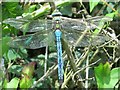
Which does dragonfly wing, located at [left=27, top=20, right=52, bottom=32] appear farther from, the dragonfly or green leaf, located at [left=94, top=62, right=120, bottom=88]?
green leaf, located at [left=94, top=62, right=120, bottom=88]

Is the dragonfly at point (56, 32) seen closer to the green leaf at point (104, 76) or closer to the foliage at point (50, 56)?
the foliage at point (50, 56)

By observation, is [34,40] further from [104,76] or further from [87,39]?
[104,76]

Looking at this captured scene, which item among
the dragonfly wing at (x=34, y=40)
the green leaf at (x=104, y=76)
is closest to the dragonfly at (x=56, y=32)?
the dragonfly wing at (x=34, y=40)

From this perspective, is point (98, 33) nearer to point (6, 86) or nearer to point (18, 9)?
point (18, 9)

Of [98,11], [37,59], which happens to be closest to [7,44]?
[37,59]

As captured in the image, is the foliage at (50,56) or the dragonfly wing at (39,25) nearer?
the foliage at (50,56)

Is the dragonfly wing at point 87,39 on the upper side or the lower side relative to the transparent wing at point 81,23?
lower
